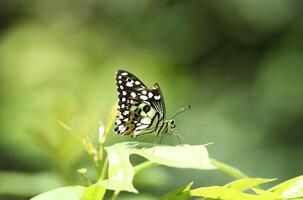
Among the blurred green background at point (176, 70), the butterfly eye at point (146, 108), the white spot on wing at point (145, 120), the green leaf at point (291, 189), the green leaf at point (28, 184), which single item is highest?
the blurred green background at point (176, 70)

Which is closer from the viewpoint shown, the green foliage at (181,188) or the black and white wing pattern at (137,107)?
the green foliage at (181,188)

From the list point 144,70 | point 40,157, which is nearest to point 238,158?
point 144,70

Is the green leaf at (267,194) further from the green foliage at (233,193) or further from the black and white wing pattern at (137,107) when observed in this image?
the black and white wing pattern at (137,107)

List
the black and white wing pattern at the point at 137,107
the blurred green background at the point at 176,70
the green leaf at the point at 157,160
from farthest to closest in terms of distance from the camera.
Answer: the blurred green background at the point at 176,70, the black and white wing pattern at the point at 137,107, the green leaf at the point at 157,160

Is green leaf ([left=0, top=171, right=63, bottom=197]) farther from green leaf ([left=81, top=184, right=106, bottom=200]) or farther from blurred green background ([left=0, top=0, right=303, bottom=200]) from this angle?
green leaf ([left=81, top=184, right=106, bottom=200])

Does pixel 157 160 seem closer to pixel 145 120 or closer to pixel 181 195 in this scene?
pixel 181 195

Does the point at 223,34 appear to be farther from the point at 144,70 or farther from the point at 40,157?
the point at 40,157

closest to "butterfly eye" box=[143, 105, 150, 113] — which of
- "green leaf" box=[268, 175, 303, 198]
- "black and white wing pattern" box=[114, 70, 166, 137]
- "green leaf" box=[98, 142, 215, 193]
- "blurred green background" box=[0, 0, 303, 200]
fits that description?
"black and white wing pattern" box=[114, 70, 166, 137]

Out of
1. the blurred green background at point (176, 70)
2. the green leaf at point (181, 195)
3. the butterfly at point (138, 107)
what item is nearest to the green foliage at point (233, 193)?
the green leaf at point (181, 195)
